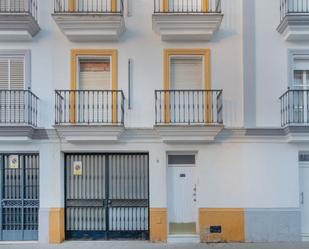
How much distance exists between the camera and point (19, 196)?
1154 cm

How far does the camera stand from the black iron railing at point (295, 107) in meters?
11.1

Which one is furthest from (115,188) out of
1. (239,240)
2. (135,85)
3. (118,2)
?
(118,2)

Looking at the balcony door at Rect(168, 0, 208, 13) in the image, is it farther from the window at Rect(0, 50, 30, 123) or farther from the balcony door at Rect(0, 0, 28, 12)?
the window at Rect(0, 50, 30, 123)

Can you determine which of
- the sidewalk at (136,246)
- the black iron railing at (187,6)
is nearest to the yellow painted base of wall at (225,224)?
the sidewalk at (136,246)

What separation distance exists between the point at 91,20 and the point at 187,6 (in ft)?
9.18

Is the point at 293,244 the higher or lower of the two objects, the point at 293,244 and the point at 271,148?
the lower

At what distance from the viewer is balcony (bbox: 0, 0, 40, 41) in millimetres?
10914

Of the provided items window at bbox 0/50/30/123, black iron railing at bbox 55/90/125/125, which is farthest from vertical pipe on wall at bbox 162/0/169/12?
window at bbox 0/50/30/123

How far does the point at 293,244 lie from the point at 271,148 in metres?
2.62

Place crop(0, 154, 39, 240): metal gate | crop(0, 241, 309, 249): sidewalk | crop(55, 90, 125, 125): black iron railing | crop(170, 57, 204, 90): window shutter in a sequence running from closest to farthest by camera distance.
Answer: crop(0, 241, 309, 249): sidewalk
crop(55, 90, 125, 125): black iron railing
crop(0, 154, 39, 240): metal gate
crop(170, 57, 204, 90): window shutter

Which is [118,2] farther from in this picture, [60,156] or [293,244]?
[293,244]

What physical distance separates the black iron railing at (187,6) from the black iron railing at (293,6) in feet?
5.81

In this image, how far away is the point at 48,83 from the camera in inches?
453

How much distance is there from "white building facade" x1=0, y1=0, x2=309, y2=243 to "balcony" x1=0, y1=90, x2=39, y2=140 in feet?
0.13
